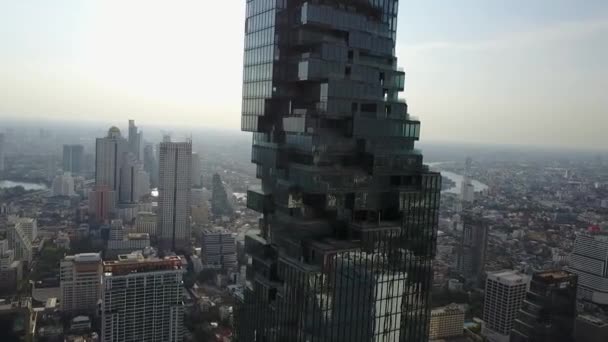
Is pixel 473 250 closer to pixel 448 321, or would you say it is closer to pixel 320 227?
pixel 448 321

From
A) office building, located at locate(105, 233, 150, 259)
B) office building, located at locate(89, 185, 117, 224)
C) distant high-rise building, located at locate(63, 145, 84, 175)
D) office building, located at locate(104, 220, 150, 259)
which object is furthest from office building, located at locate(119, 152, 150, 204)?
office building, located at locate(105, 233, 150, 259)

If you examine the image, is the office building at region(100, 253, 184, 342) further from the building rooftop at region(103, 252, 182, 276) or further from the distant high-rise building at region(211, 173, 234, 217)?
the distant high-rise building at region(211, 173, 234, 217)

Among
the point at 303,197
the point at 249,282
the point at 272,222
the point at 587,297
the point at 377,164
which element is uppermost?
the point at 377,164

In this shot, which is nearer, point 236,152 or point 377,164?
point 377,164

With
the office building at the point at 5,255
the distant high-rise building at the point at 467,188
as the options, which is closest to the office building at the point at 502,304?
the distant high-rise building at the point at 467,188

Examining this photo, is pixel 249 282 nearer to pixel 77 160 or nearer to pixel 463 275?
pixel 463 275

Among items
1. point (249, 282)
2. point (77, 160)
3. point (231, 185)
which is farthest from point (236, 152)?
point (249, 282)

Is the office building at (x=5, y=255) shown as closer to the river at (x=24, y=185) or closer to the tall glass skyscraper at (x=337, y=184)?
the river at (x=24, y=185)

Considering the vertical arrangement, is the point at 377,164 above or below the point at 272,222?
above
